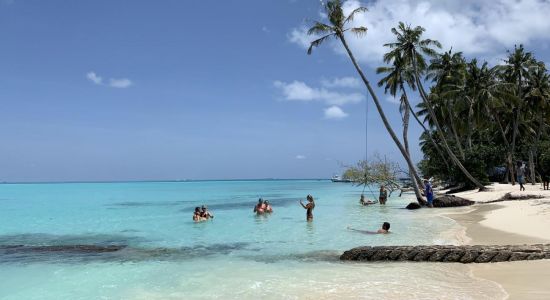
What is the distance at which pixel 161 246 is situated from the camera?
16.4 m

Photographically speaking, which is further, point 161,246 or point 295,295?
point 161,246

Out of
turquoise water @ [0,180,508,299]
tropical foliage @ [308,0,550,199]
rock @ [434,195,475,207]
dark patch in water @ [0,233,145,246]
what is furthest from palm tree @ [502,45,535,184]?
dark patch in water @ [0,233,145,246]

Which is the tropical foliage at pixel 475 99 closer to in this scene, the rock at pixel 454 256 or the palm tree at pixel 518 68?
the palm tree at pixel 518 68

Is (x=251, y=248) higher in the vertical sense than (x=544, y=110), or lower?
lower

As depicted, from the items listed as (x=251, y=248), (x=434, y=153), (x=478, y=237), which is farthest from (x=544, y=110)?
(x=251, y=248)

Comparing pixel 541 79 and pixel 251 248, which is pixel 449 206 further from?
pixel 541 79

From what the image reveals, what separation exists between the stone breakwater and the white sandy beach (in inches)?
12.7

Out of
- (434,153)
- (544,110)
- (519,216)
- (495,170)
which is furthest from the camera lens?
(434,153)

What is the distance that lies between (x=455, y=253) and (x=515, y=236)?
4922 mm

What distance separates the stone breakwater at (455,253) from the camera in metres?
10.3

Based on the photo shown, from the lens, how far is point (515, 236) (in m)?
14.5

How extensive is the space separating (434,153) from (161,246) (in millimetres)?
44729

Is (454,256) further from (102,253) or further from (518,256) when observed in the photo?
(102,253)

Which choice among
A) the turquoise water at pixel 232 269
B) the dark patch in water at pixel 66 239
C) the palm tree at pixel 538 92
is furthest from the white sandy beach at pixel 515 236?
the palm tree at pixel 538 92
